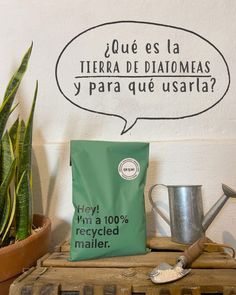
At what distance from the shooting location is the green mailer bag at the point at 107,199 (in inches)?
28.7

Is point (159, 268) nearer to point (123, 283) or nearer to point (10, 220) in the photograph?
point (123, 283)

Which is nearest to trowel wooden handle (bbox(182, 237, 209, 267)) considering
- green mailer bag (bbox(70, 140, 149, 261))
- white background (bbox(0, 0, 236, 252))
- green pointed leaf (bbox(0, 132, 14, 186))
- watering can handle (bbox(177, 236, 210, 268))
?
watering can handle (bbox(177, 236, 210, 268))

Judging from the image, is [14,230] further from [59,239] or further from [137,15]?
[137,15]

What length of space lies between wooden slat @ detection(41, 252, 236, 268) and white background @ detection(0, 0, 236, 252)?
8.7 inches

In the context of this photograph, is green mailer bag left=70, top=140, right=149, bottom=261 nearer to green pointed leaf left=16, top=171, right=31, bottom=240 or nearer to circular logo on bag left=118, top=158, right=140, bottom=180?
circular logo on bag left=118, top=158, right=140, bottom=180

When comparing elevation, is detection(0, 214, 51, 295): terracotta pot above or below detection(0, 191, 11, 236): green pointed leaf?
below

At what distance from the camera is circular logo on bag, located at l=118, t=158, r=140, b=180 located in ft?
2.52

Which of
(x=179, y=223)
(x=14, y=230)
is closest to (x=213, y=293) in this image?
(x=179, y=223)

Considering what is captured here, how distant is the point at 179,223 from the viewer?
80 centimetres

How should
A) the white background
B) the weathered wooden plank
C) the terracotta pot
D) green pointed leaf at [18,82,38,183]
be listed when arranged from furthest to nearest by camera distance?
the white background → green pointed leaf at [18,82,38,183] → the terracotta pot → the weathered wooden plank

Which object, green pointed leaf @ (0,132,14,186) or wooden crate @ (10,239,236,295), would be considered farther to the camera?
green pointed leaf @ (0,132,14,186)

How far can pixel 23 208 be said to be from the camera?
772 millimetres

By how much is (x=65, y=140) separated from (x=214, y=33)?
604 millimetres

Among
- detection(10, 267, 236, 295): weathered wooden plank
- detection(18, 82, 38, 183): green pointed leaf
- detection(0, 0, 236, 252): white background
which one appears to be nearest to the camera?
detection(10, 267, 236, 295): weathered wooden plank
